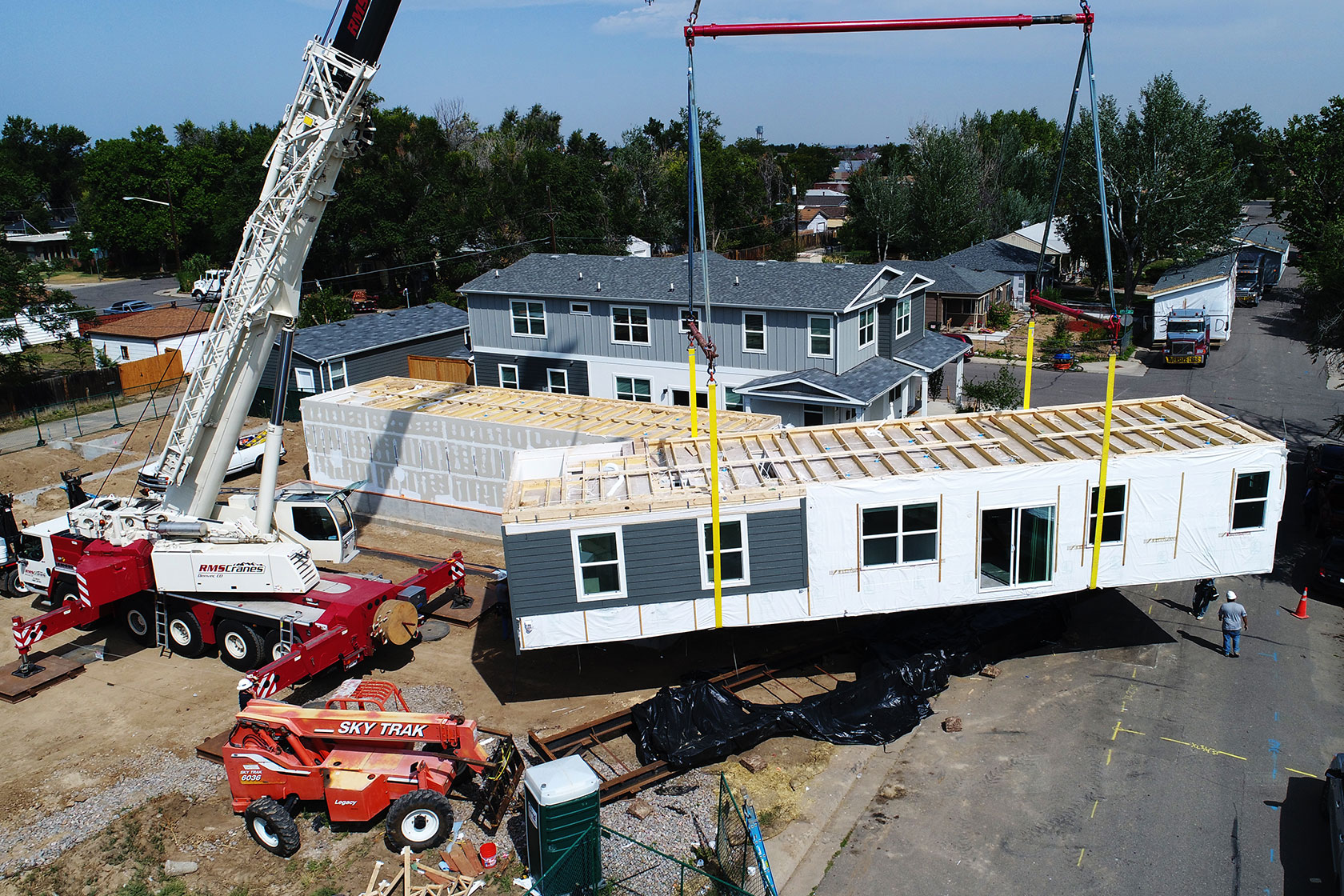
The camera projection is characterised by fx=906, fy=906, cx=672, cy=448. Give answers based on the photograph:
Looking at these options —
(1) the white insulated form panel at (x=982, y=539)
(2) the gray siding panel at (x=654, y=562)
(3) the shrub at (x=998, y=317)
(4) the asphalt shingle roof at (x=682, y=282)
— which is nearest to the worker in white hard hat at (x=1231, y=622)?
(1) the white insulated form panel at (x=982, y=539)

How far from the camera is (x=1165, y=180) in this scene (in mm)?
49250

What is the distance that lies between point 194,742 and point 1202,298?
47.9 m

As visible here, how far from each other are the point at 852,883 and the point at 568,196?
57845 mm

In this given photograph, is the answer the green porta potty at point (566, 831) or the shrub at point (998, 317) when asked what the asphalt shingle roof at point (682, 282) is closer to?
the green porta potty at point (566, 831)

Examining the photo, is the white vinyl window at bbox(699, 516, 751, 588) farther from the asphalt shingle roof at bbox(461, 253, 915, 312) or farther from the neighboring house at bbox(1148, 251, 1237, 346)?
the neighboring house at bbox(1148, 251, 1237, 346)

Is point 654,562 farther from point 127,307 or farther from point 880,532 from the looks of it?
point 127,307

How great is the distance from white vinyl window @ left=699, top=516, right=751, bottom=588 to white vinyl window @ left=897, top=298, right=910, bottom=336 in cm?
1798

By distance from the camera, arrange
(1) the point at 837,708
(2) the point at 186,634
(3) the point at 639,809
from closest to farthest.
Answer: (3) the point at 639,809, (1) the point at 837,708, (2) the point at 186,634

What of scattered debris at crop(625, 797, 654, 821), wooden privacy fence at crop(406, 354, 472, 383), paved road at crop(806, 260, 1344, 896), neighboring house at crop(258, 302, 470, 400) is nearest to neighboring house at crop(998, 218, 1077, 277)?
neighboring house at crop(258, 302, 470, 400)

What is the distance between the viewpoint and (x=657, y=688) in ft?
54.4

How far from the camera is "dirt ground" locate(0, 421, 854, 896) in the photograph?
1237 cm

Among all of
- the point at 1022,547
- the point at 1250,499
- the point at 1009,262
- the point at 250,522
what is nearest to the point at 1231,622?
the point at 1250,499

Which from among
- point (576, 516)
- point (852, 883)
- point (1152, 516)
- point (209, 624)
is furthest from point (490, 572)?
point (1152, 516)

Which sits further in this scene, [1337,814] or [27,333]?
[27,333]
